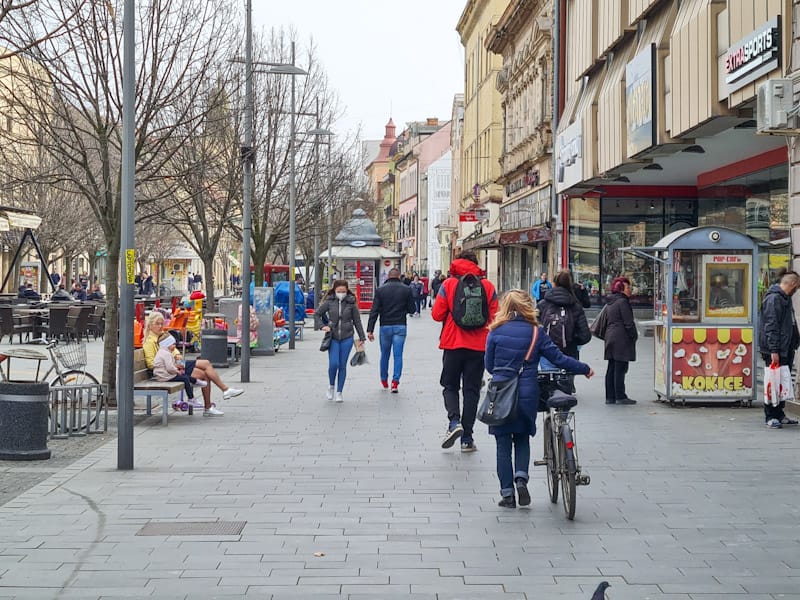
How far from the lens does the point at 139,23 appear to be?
15.0 meters

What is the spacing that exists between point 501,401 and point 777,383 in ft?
18.6

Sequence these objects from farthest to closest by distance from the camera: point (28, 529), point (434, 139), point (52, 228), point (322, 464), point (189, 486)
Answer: point (434, 139) < point (52, 228) < point (322, 464) < point (189, 486) < point (28, 529)

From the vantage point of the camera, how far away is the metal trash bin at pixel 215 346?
22172 millimetres

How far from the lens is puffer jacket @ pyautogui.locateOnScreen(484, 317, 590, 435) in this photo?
8633 millimetres

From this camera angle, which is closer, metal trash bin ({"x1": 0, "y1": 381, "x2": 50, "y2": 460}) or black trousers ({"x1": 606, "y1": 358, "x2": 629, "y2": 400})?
metal trash bin ({"x1": 0, "y1": 381, "x2": 50, "y2": 460})

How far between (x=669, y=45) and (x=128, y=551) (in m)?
17.9

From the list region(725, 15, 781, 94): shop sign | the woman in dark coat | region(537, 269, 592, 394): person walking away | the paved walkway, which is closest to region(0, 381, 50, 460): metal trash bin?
the paved walkway

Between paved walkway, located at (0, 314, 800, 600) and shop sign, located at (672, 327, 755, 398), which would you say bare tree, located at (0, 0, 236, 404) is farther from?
shop sign, located at (672, 327, 755, 398)

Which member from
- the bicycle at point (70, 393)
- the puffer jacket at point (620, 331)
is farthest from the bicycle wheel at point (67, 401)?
the puffer jacket at point (620, 331)

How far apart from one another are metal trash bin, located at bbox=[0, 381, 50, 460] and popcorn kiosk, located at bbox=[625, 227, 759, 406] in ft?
26.2

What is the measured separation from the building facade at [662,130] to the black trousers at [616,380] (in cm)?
306

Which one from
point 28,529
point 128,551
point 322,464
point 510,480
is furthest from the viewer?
point 322,464

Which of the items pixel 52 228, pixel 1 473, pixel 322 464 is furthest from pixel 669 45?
pixel 52 228

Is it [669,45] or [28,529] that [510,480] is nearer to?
[28,529]
